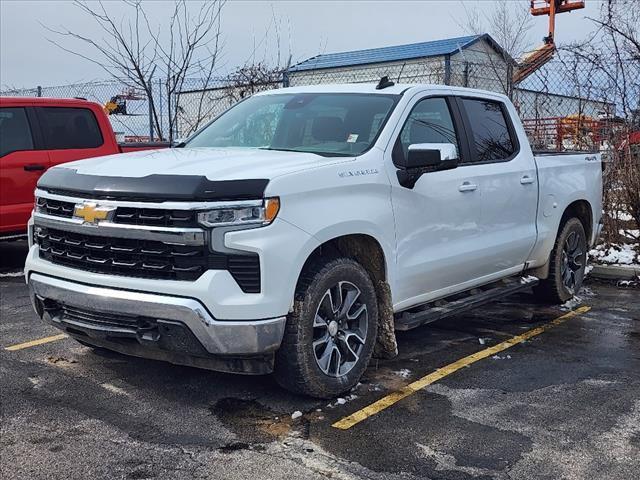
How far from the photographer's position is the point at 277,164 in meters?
4.20

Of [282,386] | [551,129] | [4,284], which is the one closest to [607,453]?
[282,386]

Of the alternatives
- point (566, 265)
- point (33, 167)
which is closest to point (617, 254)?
point (566, 265)

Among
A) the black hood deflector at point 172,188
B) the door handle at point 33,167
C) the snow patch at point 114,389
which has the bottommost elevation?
the snow patch at point 114,389

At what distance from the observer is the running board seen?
16.4ft

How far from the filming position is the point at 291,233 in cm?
393

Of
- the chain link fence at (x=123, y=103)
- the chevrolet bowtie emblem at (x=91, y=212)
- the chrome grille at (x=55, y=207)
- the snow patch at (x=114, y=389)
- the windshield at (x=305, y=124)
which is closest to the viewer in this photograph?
the chevrolet bowtie emblem at (x=91, y=212)

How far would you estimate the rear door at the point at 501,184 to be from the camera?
560cm

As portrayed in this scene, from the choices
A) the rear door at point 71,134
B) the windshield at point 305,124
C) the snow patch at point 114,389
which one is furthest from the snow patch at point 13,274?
the snow patch at point 114,389

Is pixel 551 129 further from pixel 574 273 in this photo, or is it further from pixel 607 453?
pixel 607 453

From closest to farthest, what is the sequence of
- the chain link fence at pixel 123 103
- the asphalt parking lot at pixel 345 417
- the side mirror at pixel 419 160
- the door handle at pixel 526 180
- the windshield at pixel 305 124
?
the asphalt parking lot at pixel 345 417
the side mirror at pixel 419 160
the windshield at pixel 305 124
the door handle at pixel 526 180
the chain link fence at pixel 123 103

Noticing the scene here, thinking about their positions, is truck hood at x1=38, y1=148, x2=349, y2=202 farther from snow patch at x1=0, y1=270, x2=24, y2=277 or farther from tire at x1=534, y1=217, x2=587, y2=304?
snow patch at x1=0, y1=270, x2=24, y2=277

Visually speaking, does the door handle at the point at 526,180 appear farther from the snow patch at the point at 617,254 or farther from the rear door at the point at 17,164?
the rear door at the point at 17,164

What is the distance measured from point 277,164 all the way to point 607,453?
235cm

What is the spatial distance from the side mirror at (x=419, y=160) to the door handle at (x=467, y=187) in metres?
0.40
